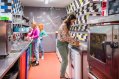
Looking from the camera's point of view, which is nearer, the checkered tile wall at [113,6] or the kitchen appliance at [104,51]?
the kitchen appliance at [104,51]

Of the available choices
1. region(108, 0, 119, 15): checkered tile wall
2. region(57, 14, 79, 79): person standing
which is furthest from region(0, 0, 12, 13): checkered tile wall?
region(108, 0, 119, 15): checkered tile wall

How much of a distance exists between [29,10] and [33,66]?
433 cm

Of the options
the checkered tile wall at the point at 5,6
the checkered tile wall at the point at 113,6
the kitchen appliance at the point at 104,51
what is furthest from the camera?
the checkered tile wall at the point at 5,6

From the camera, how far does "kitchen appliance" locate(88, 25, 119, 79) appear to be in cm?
130

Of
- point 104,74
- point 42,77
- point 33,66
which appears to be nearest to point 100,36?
point 104,74

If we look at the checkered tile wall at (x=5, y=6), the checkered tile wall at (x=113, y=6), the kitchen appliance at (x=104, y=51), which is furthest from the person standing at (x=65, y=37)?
the checkered tile wall at (x=5, y=6)

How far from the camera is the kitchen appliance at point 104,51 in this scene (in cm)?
130

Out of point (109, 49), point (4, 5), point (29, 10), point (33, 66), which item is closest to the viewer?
point (109, 49)

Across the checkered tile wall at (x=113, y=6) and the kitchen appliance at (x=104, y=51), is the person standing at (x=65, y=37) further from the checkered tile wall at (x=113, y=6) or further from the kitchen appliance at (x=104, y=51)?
the kitchen appliance at (x=104, y=51)

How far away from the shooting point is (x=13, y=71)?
261 centimetres

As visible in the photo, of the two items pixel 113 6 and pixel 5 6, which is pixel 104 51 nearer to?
pixel 113 6

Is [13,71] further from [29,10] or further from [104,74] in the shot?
[29,10]

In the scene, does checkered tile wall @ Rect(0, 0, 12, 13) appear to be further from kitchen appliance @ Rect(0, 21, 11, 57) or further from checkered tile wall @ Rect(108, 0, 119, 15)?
checkered tile wall @ Rect(108, 0, 119, 15)

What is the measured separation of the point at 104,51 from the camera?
1.50 metres
